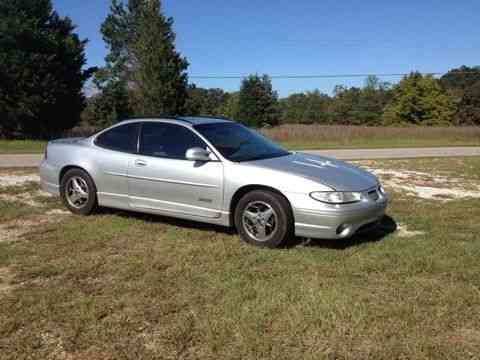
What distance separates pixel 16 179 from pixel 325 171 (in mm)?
7465

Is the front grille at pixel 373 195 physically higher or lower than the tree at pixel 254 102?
lower

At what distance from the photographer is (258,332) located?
3084 millimetres

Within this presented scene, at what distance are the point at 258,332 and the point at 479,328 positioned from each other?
158cm

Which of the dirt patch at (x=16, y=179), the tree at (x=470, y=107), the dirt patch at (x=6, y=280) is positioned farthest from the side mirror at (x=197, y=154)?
the tree at (x=470, y=107)

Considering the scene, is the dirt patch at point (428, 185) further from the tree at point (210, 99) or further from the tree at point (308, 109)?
the tree at point (308, 109)

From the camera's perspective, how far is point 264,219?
493cm

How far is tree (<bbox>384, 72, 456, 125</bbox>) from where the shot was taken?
60000mm

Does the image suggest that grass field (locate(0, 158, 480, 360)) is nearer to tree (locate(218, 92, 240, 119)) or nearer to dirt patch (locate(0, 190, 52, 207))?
dirt patch (locate(0, 190, 52, 207))

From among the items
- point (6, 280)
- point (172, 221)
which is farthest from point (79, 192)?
point (6, 280)

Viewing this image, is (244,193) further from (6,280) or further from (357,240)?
(6,280)

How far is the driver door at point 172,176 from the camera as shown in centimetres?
525

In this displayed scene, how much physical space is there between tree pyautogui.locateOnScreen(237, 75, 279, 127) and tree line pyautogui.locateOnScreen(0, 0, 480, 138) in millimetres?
117

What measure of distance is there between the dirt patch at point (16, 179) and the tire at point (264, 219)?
6049mm

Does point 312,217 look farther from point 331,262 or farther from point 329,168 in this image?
point 329,168
